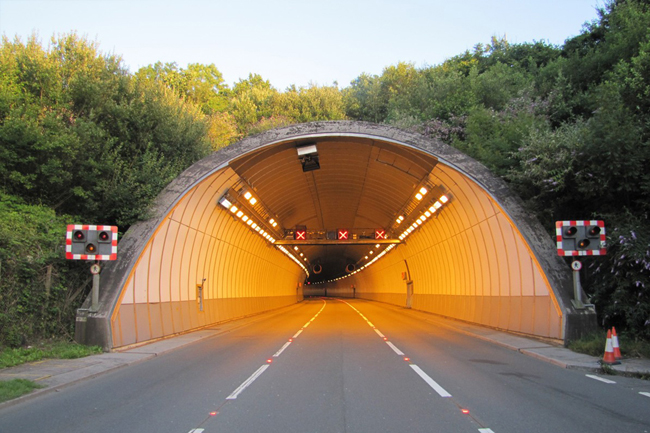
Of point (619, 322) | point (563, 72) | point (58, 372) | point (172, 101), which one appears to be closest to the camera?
point (58, 372)

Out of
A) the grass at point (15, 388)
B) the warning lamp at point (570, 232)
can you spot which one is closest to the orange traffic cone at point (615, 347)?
the warning lamp at point (570, 232)

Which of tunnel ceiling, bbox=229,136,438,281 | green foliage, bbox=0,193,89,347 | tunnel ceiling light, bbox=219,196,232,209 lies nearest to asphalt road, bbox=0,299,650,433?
green foliage, bbox=0,193,89,347

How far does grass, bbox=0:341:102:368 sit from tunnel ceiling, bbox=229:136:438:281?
27.1 feet

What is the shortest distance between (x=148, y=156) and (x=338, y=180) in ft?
35.7

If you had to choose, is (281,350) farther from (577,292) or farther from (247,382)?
(577,292)

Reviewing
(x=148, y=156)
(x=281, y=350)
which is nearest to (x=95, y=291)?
(x=281, y=350)

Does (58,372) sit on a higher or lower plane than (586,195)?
lower

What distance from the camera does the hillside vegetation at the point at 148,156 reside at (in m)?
13.2

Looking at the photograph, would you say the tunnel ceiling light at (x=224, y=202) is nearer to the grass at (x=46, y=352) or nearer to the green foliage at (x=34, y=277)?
the green foliage at (x=34, y=277)

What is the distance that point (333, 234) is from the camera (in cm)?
3516

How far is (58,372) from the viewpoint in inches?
411

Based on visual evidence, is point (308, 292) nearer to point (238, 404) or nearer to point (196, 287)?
point (196, 287)

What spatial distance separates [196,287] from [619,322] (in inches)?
621

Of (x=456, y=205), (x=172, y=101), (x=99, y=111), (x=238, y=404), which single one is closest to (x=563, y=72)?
(x=456, y=205)
